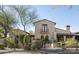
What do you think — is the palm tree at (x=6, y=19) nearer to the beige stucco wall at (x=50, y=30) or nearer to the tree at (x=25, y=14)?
the tree at (x=25, y=14)

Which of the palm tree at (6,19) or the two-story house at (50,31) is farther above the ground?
the palm tree at (6,19)

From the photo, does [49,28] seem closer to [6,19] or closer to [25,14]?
[25,14]

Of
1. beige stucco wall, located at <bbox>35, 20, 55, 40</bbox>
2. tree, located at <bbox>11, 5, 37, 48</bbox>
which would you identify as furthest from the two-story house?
tree, located at <bbox>11, 5, 37, 48</bbox>

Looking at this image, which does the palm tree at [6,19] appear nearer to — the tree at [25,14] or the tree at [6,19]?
the tree at [6,19]

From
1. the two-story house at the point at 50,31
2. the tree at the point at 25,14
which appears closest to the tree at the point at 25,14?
the tree at the point at 25,14

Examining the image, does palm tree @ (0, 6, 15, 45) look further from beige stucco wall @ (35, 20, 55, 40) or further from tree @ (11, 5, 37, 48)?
beige stucco wall @ (35, 20, 55, 40)

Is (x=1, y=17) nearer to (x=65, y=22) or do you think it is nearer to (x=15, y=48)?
(x=15, y=48)

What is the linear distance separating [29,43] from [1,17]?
54cm

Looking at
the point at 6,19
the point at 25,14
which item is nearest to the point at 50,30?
the point at 25,14

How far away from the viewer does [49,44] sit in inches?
195

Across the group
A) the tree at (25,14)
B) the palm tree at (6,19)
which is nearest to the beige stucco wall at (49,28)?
the tree at (25,14)
